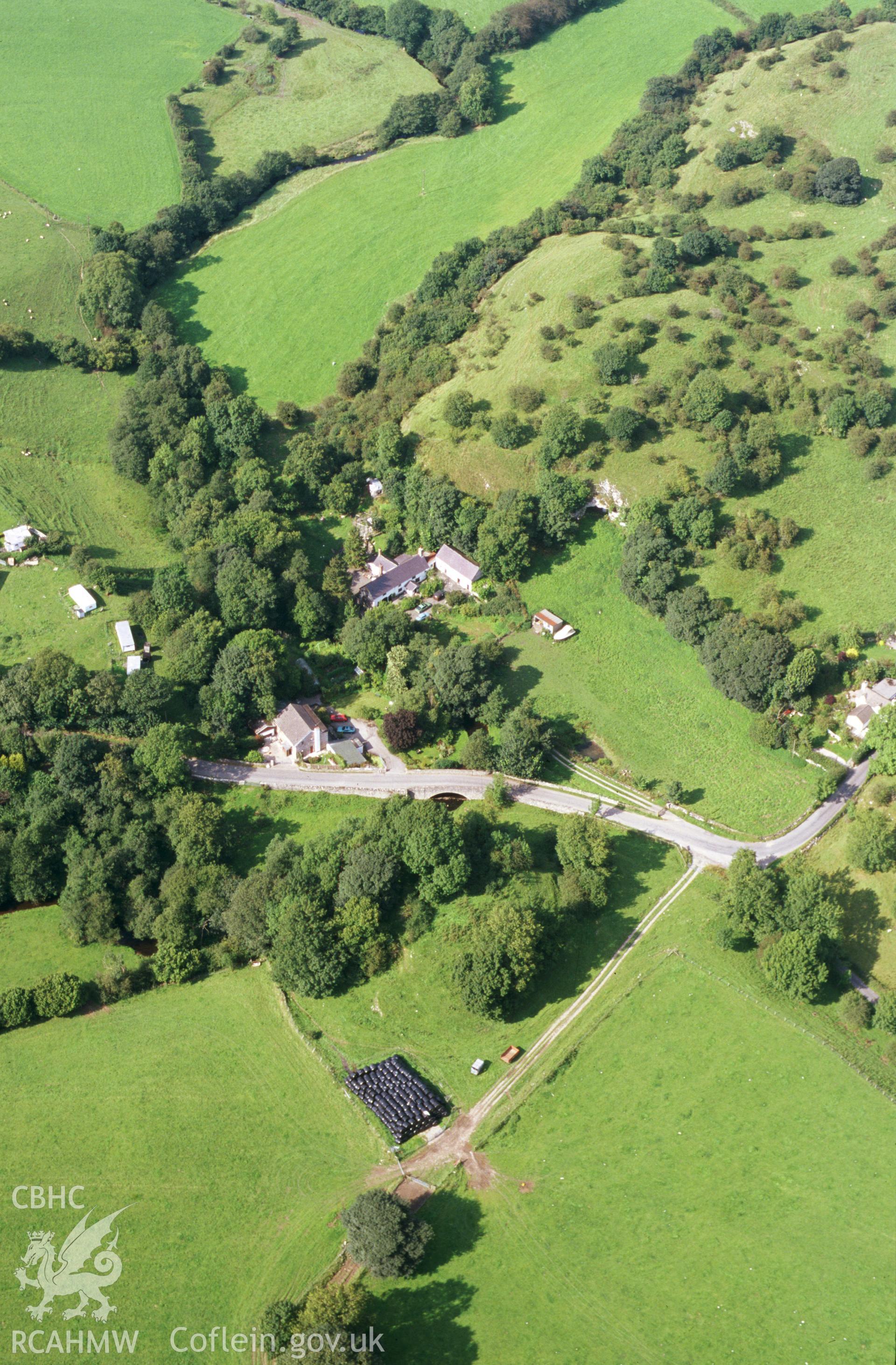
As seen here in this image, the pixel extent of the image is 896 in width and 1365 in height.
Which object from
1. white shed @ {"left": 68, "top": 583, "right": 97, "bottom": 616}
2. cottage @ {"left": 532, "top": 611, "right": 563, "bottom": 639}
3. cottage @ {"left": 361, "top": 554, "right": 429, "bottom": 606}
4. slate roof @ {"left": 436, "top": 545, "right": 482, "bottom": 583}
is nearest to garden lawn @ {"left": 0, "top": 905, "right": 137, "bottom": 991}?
white shed @ {"left": 68, "top": 583, "right": 97, "bottom": 616}

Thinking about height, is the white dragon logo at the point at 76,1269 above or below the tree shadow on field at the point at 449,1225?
above

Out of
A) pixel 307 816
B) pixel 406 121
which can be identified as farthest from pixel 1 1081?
pixel 406 121

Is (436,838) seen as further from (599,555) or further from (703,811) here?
(599,555)

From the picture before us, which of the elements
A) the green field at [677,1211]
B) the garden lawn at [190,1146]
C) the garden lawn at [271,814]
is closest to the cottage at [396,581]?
the garden lawn at [271,814]

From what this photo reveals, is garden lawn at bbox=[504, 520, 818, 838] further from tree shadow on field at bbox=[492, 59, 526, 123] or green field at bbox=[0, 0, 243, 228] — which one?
green field at bbox=[0, 0, 243, 228]

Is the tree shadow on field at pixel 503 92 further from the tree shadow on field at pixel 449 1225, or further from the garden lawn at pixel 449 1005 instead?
the tree shadow on field at pixel 449 1225
